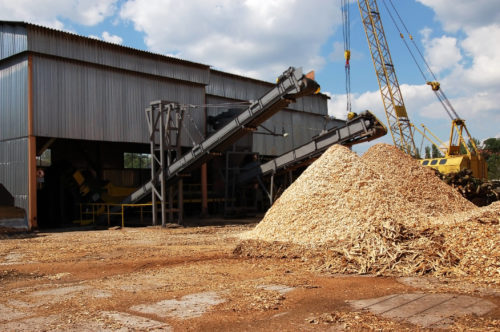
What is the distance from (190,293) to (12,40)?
560 inches

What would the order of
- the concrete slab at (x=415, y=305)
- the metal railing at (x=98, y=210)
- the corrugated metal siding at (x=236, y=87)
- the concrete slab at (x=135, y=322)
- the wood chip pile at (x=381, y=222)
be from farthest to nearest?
the corrugated metal siding at (x=236, y=87) < the metal railing at (x=98, y=210) < the wood chip pile at (x=381, y=222) < the concrete slab at (x=415, y=305) < the concrete slab at (x=135, y=322)

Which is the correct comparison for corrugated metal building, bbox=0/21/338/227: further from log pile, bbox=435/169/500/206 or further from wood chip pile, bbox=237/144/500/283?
log pile, bbox=435/169/500/206

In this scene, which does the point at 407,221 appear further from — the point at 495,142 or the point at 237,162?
the point at 495,142

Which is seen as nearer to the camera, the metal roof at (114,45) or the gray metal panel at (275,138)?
the metal roof at (114,45)

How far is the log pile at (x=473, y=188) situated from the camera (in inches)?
636

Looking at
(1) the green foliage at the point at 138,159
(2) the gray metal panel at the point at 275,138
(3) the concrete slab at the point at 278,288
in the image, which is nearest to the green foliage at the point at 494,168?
(2) the gray metal panel at the point at 275,138

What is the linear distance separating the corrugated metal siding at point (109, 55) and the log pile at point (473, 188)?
38.8 ft

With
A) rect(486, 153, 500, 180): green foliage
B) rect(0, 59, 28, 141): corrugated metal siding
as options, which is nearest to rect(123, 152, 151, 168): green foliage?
rect(0, 59, 28, 141): corrugated metal siding

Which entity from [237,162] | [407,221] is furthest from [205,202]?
[407,221]

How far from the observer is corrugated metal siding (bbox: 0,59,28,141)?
15.4m

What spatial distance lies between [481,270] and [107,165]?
19990mm

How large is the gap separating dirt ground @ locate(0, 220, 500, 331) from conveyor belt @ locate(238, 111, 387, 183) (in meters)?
7.82

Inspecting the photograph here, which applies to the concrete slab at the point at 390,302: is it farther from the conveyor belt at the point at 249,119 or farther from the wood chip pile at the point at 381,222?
the conveyor belt at the point at 249,119

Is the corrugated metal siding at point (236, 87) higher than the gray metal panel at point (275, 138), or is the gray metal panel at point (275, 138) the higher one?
the corrugated metal siding at point (236, 87)
